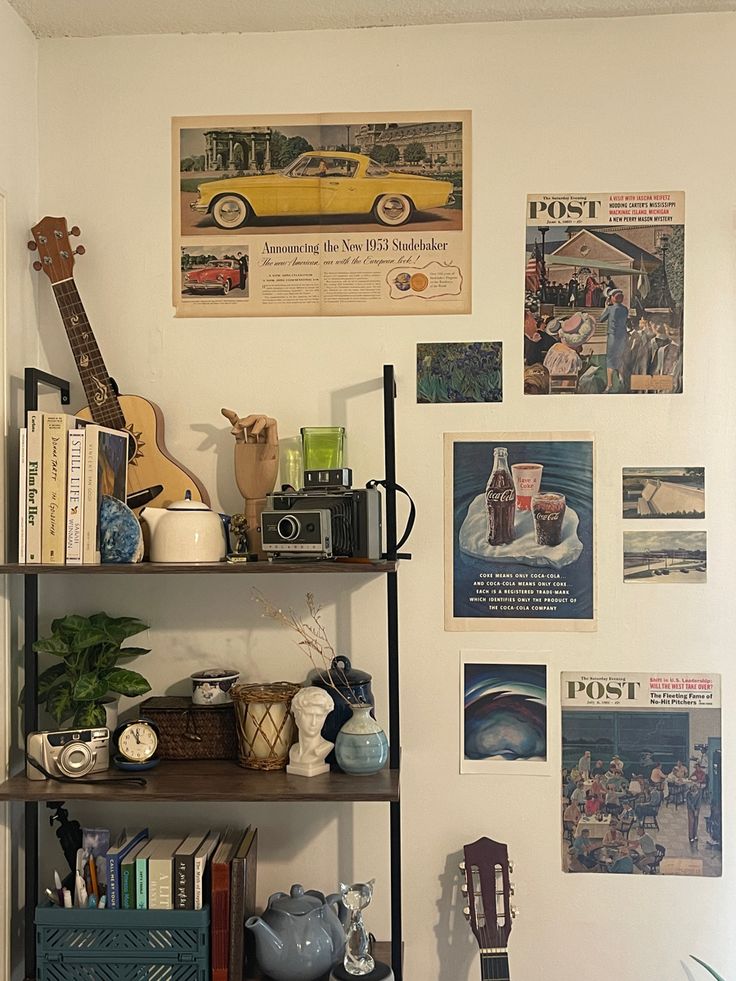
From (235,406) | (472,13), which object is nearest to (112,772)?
(235,406)

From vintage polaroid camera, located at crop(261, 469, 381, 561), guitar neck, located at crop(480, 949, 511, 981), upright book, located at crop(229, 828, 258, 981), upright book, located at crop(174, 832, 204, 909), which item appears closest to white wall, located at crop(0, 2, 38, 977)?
upright book, located at crop(174, 832, 204, 909)

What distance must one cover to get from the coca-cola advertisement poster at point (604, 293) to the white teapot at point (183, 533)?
2.49 feet

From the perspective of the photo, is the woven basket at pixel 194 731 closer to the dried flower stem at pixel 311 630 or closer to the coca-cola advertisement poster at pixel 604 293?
the dried flower stem at pixel 311 630

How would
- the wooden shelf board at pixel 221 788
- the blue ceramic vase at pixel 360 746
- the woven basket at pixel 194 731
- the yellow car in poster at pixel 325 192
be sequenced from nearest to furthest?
the wooden shelf board at pixel 221 788 → the blue ceramic vase at pixel 360 746 → the woven basket at pixel 194 731 → the yellow car in poster at pixel 325 192

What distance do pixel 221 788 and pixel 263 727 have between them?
16cm

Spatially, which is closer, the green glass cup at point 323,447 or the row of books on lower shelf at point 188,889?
the row of books on lower shelf at point 188,889

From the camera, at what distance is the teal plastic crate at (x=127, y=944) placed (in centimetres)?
192

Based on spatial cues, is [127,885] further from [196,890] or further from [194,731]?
[194,731]

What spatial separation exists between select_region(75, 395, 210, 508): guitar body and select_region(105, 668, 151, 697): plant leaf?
0.37 m

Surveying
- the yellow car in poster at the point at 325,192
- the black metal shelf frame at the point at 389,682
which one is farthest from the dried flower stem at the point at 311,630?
the yellow car in poster at the point at 325,192

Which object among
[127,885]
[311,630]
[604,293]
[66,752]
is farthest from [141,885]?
[604,293]

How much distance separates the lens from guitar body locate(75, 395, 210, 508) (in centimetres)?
214

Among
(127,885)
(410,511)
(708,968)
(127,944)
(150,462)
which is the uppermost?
(150,462)

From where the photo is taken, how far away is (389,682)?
208 centimetres
